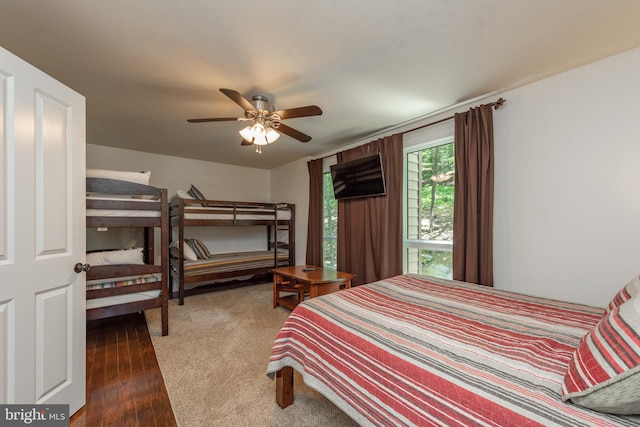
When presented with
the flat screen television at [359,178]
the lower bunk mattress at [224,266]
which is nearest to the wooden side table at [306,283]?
the lower bunk mattress at [224,266]

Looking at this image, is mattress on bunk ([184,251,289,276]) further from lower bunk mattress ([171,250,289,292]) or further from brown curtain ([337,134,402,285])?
brown curtain ([337,134,402,285])

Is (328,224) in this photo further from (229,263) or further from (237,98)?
(237,98)

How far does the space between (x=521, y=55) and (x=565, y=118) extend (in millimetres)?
699

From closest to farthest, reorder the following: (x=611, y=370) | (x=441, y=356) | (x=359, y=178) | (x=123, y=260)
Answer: (x=611, y=370), (x=441, y=356), (x=123, y=260), (x=359, y=178)

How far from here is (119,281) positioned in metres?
2.51

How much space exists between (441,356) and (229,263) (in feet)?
12.1

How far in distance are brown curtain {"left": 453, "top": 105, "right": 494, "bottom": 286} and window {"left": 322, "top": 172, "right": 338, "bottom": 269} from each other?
211 centimetres

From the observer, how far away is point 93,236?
3.99 metres

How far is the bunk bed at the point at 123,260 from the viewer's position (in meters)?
2.27

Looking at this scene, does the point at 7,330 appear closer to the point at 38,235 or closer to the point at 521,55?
the point at 38,235

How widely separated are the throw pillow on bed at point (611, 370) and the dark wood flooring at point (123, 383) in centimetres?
191

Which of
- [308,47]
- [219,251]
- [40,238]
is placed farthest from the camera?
[219,251]

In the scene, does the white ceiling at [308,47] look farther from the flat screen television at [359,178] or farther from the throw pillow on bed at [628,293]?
the throw pillow on bed at [628,293]

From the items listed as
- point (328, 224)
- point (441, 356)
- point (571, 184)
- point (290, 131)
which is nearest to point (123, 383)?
point (441, 356)
